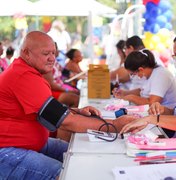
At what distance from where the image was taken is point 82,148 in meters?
1.88

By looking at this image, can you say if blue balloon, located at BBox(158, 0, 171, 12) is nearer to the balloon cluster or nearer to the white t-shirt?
the balloon cluster

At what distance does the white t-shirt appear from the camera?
308 cm

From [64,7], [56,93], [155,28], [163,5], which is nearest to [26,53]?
[56,93]

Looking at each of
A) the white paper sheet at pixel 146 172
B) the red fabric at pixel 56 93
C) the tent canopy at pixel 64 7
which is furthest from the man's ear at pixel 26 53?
the tent canopy at pixel 64 7

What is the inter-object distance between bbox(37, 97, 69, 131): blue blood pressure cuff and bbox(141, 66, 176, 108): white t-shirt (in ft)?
4.15

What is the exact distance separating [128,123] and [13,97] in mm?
621

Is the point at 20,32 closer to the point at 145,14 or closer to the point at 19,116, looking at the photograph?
the point at 145,14

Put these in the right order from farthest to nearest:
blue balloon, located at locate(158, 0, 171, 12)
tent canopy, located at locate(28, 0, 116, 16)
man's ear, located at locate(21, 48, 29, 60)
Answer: tent canopy, located at locate(28, 0, 116, 16) → blue balloon, located at locate(158, 0, 171, 12) → man's ear, located at locate(21, 48, 29, 60)

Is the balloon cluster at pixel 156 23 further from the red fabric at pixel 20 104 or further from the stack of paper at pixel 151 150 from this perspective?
the stack of paper at pixel 151 150

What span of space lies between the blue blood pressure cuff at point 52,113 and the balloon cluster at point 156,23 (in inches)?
156

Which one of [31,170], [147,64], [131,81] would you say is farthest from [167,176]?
[131,81]

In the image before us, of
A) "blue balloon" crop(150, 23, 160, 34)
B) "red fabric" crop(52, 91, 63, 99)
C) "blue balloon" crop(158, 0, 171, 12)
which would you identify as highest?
"blue balloon" crop(158, 0, 171, 12)

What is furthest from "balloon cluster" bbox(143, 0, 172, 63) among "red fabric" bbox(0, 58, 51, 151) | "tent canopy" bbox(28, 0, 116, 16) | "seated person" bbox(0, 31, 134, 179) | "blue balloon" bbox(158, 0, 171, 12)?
"red fabric" bbox(0, 58, 51, 151)

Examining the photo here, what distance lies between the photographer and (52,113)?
1969mm
